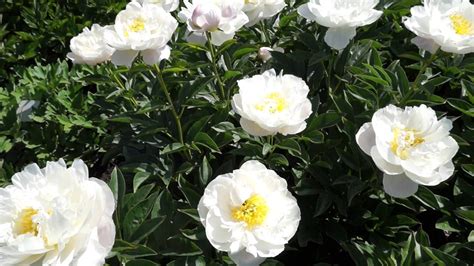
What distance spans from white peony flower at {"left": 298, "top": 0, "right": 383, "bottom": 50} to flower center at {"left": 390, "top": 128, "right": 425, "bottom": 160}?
0.40 m

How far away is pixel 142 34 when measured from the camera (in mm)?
1464

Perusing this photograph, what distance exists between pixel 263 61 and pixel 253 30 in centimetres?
20

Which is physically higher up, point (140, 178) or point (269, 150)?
point (269, 150)

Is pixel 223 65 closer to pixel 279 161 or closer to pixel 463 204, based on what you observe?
pixel 279 161

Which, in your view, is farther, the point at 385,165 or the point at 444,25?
the point at 444,25

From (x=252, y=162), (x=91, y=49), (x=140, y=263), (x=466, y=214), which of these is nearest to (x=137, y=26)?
(x=91, y=49)

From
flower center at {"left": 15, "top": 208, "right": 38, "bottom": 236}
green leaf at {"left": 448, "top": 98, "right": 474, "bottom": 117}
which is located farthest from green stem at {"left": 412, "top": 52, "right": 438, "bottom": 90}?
flower center at {"left": 15, "top": 208, "right": 38, "bottom": 236}

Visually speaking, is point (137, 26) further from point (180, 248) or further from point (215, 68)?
point (180, 248)

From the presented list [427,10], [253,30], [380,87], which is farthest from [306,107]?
[253,30]

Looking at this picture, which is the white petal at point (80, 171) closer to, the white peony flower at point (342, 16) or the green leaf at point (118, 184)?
the green leaf at point (118, 184)

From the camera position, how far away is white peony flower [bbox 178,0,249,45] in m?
1.48

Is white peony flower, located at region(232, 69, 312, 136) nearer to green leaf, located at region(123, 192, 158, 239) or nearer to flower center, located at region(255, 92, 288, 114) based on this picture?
flower center, located at region(255, 92, 288, 114)

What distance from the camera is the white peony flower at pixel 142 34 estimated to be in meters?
1.46

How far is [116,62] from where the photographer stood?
1532 millimetres
